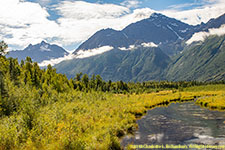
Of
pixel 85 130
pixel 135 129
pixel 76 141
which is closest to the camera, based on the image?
pixel 76 141

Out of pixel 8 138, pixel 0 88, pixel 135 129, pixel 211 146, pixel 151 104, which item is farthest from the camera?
pixel 151 104

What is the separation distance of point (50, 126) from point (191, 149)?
21.7 metres

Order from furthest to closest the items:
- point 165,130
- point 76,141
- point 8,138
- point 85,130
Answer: point 165,130 < point 85,130 < point 76,141 < point 8,138

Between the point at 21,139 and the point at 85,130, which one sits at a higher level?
the point at 21,139

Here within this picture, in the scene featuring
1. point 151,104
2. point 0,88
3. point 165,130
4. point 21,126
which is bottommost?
point 151,104

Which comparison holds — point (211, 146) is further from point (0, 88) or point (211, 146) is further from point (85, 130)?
point (0, 88)

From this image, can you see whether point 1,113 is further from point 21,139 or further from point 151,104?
point 151,104

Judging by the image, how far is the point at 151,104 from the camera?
3723 inches

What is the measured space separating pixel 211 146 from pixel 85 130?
855 inches

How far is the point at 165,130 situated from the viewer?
144 feet

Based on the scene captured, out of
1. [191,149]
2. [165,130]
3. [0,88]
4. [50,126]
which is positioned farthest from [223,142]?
[0,88]

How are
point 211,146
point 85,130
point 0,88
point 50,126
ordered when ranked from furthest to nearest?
point 0,88
point 85,130
point 50,126
point 211,146

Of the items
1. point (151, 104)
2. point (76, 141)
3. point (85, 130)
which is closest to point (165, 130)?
point (85, 130)

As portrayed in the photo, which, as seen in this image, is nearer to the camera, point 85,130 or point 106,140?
point 106,140
